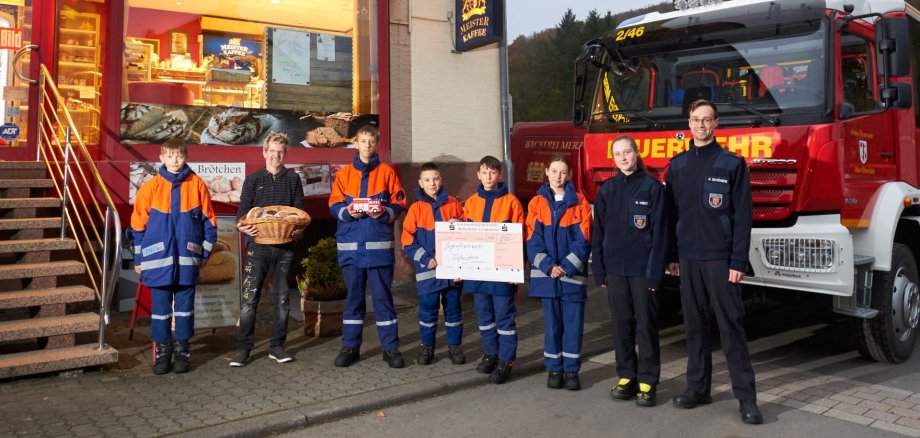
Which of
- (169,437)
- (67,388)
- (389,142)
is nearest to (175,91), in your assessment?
(389,142)

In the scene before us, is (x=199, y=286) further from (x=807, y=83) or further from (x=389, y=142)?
(x=807, y=83)

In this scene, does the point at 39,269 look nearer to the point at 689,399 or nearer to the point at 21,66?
the point at 21,66

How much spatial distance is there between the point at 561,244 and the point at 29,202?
482 cm

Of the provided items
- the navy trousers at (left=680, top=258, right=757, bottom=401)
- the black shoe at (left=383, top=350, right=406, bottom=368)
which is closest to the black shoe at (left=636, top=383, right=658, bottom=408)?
the navy trousers at (left=680, top=258, right=757, bottom=401)

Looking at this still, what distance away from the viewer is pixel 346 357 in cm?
625

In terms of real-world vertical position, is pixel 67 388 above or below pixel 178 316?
below

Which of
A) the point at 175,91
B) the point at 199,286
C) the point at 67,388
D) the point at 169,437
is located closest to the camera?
the point at 169,437

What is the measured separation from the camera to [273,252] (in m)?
6.33

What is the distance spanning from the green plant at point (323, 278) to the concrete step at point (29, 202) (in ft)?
7.60

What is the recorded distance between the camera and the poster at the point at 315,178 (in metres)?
9.34

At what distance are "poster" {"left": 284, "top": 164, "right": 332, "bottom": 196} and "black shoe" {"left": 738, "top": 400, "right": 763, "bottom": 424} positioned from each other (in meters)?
5.75

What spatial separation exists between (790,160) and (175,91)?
6354 millimetres

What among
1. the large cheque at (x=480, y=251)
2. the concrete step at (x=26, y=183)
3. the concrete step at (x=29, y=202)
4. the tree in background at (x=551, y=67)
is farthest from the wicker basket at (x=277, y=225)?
the tree in background at (x=551, y=67)

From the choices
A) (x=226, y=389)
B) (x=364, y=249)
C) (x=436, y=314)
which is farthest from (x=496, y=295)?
(x=226, y=389)
